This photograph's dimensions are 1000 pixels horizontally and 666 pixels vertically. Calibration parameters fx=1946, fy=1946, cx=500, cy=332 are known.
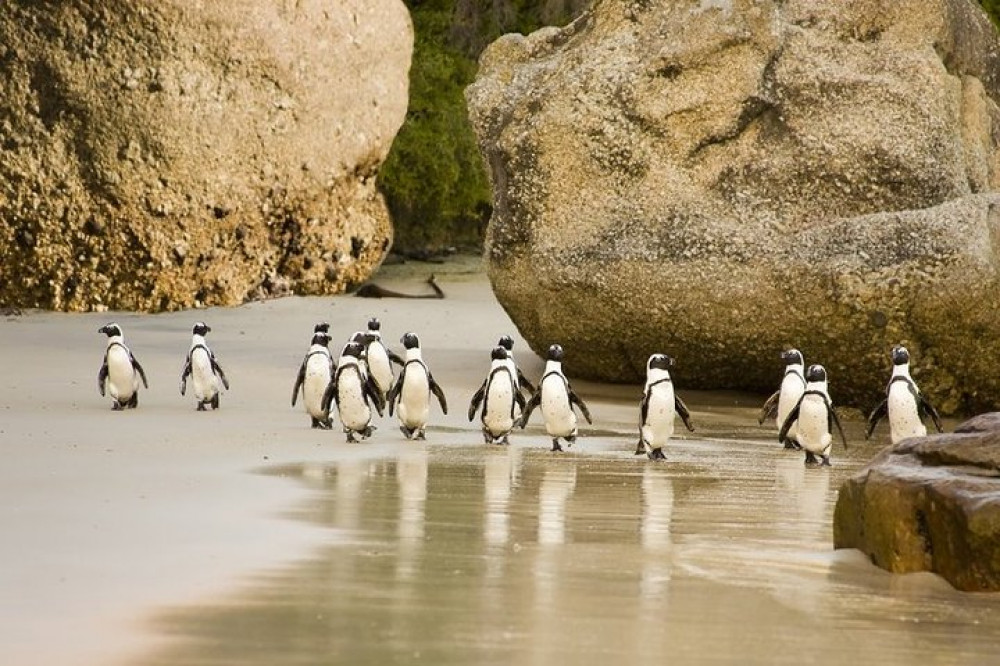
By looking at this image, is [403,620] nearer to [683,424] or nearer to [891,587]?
[891,587]

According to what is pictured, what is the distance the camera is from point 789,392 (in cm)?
1198

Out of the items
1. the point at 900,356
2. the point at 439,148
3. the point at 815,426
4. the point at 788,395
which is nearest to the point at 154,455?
the point at 815,426

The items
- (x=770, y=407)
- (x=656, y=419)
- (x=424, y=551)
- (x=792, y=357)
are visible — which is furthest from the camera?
(x=770, y=407)

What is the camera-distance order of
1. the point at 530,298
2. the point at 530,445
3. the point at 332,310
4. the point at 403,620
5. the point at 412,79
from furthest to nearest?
the point at 412,79
the point at 332,310
the point at 530,298
the point at 530,445
the point at 403,620

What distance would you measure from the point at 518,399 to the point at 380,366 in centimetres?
178

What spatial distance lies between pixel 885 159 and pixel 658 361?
293 cm

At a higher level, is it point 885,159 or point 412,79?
point 412,79

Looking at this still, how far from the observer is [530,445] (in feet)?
37.8

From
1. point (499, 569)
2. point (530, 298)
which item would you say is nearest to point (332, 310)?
point (530, 298)

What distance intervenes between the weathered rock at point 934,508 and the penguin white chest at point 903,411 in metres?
4.12

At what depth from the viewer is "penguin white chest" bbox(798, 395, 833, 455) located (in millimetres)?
11180

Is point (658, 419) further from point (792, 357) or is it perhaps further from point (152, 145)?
point (152, 145)

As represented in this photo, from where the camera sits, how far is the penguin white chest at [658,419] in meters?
11.0

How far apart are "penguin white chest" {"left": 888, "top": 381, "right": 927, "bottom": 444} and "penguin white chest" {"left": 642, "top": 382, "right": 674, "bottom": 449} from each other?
1427 mm
